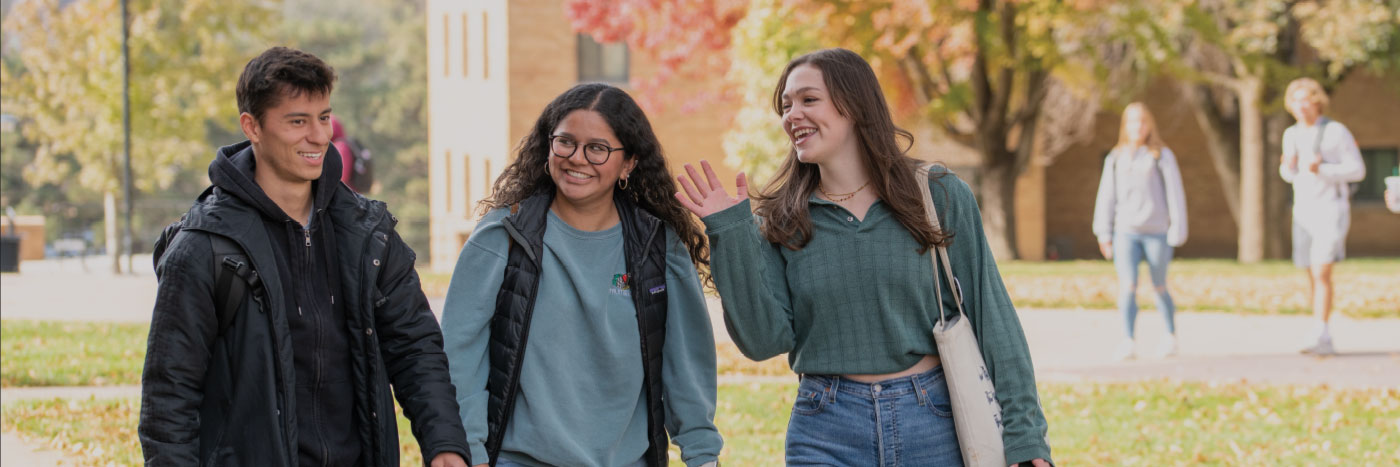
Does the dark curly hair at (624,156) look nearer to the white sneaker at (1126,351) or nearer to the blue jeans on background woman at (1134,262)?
the blue jeans on background woman at (1134,262)

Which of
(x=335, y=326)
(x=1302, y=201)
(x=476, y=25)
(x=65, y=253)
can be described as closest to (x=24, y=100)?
(x=65, y=253)

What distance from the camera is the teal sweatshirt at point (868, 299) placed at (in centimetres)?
354

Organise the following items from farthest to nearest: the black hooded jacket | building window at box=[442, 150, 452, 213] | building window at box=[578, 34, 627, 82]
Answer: building window at box=[442, 150, 452, 213] < building window at box=[578, 34, 627, 82] < the black hooded jacket

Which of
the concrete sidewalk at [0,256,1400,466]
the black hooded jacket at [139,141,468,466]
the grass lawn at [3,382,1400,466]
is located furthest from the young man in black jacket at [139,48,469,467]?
the concrete sidewalk at [0,256,1400,466]

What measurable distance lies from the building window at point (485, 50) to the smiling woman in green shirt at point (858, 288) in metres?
24.7

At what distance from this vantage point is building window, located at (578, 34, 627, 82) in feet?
92.2

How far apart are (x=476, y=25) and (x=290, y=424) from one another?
25496 mm

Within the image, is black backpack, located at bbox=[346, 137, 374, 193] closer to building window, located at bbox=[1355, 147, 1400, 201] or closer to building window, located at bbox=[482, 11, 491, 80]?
building window, located at bbox=[482, 11, 491, 80]

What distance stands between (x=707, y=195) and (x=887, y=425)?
0.73 metres

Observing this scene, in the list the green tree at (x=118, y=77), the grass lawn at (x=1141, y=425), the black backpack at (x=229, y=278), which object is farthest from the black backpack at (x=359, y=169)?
the green tree at (x=118, y=77)

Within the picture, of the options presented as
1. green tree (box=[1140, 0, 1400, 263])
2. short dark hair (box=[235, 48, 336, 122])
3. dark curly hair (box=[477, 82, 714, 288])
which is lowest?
dark curly hair (box=[477, 82, 714, 288])

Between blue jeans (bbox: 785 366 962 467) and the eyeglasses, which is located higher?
the eyeglasses

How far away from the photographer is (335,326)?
336 centimetres

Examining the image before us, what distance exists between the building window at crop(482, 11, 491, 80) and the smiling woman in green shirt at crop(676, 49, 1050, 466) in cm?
2475
